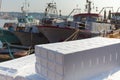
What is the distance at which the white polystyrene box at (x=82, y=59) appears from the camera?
2.83m

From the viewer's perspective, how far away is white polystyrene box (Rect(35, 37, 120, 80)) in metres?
2.83

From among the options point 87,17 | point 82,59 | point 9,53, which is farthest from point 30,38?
point 82,59

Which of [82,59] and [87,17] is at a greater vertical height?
[87,17]

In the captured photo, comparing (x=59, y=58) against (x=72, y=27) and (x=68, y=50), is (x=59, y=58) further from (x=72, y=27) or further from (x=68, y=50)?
(x=72, y=27)

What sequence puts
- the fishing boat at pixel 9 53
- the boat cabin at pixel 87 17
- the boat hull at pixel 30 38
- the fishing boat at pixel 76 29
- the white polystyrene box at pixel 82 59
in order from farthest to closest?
the boat hull at pixel 30 38 < the boat cabin at pixel 87 17 < the fishing boat at pixel 76 29 < the fishing boat at pixel 9 53 < the white polystyrene box at pixel 82 59

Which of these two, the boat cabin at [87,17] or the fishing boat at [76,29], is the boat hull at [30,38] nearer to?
the fishing boat at [76,29]

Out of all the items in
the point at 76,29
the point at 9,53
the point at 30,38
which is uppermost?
the point at 76,29

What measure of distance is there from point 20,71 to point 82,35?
9.86 meters

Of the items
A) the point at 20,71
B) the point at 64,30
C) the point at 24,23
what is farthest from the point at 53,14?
the point at 20,71

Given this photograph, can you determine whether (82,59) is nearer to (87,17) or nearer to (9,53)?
(9,53)

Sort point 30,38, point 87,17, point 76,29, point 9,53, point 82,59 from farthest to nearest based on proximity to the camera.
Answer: point 30,38
point 87,17
point 76,29
point 9,53
point 82,59

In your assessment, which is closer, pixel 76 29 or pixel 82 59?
pixel 82 59

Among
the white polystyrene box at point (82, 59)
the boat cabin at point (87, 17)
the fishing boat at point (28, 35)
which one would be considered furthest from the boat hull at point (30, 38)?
the white polystyrene box at point (82, 59)

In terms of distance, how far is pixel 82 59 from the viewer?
3.03m
